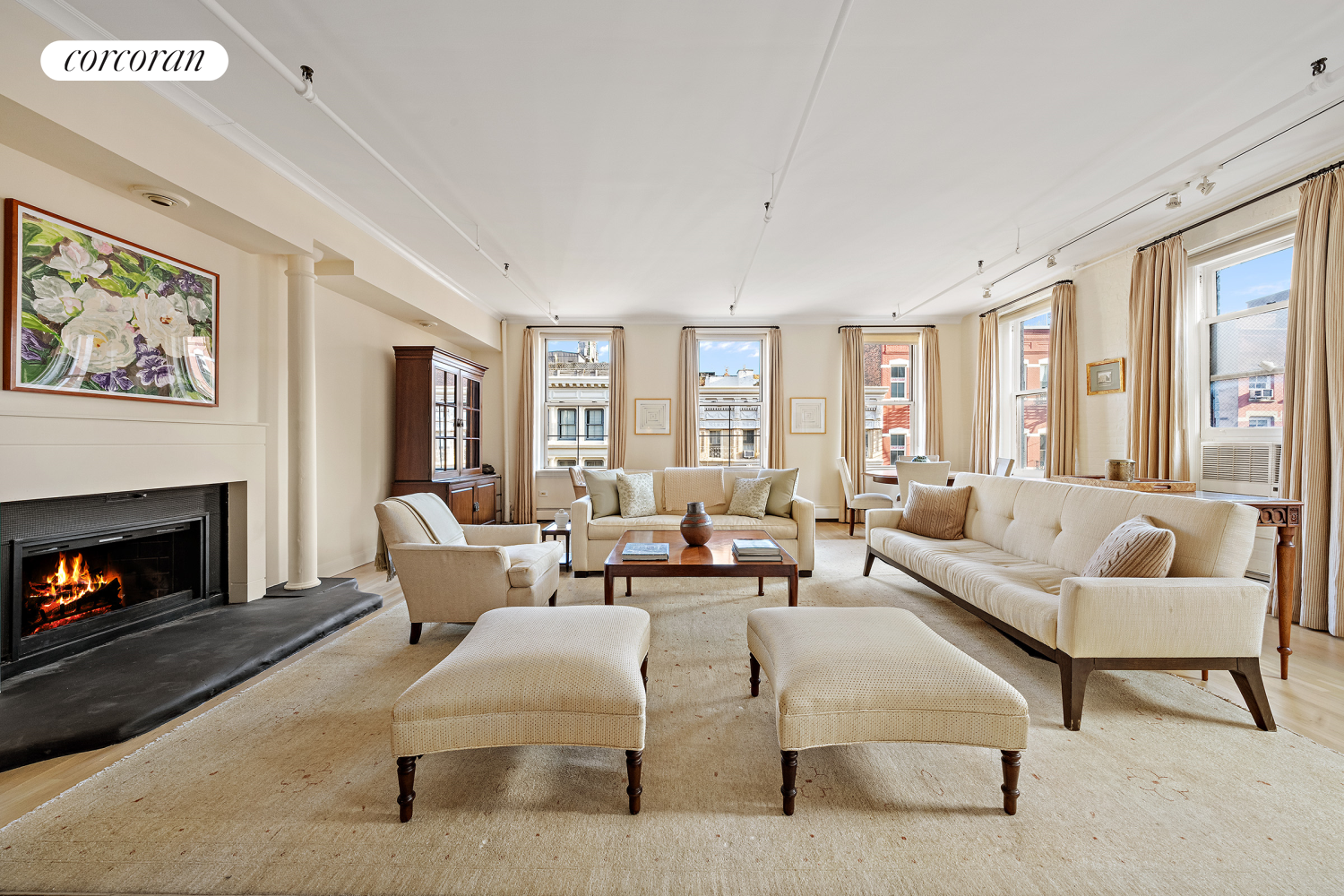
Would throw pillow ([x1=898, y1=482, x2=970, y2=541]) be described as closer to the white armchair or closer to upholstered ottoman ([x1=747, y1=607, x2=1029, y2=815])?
upholstered ottoman ([x1=747, y1=607, x2=1029, y2=815])

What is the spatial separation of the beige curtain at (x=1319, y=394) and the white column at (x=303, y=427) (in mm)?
6087

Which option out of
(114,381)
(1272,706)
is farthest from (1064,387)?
(114,381)

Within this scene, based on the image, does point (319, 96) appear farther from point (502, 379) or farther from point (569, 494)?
point (569, 494)

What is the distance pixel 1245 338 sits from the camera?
3.73 metres

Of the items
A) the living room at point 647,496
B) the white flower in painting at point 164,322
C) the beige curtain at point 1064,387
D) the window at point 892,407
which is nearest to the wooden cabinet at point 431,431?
the living room at point 647,496

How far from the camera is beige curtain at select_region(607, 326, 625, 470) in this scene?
23.5 feet

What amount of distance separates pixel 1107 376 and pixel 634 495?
4369 millimetres

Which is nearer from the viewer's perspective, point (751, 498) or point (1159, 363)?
point (1159, 363)

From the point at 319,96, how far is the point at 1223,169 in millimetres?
5081

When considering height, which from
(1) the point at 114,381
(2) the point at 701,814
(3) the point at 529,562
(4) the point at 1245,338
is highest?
(4) the point at 1245,338

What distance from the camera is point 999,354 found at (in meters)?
6.45

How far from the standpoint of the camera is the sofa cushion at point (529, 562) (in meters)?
2.80

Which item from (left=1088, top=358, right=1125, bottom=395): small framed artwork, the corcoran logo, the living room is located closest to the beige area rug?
the living room

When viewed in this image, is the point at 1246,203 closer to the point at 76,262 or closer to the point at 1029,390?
the point at 1029,390
